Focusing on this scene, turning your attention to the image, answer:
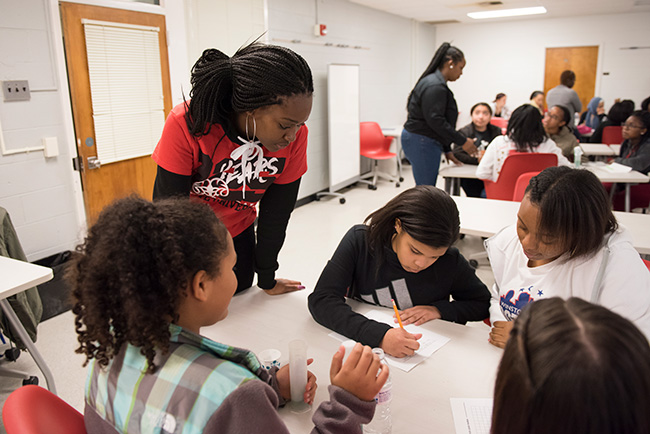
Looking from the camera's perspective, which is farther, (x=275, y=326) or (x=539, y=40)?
(x=539, y=40)

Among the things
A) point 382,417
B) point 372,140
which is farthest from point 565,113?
point 382,417

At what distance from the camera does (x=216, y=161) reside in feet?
4.87

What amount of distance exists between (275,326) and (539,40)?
8.90m

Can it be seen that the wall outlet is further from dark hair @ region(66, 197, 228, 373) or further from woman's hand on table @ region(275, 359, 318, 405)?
woman's hand on table @ region(275, 359, 318, 405)

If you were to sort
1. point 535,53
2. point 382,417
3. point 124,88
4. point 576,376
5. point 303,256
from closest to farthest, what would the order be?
point 576,376, point 382,417, point 124,88, point 303,256, point 535,53

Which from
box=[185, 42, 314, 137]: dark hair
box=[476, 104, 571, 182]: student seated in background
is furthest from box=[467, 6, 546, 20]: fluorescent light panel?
box=[185, 42, 314, 137]: dark hair

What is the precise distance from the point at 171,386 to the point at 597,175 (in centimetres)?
384

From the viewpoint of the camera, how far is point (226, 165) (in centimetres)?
150

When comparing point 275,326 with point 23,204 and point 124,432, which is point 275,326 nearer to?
point 124,432

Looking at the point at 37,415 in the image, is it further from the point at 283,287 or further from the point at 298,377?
the point at 283,287

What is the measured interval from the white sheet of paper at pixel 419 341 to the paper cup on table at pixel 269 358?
0.24 meters

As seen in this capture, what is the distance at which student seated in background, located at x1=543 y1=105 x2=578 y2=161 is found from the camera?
432 centimetres

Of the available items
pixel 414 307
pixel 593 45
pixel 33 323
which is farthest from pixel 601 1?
pixel 33 323

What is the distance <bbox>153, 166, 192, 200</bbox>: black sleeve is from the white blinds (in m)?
2.12
